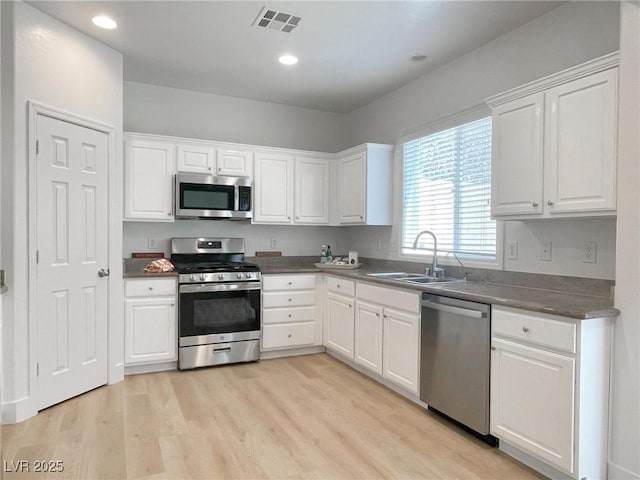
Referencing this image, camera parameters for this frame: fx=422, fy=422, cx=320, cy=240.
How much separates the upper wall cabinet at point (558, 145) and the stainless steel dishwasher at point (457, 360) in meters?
0.72

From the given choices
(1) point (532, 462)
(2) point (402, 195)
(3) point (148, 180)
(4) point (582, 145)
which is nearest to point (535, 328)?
(1) point (532, 462)

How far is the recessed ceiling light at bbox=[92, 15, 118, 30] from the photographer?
9.90ft

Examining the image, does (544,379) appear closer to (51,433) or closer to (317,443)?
(317,443)

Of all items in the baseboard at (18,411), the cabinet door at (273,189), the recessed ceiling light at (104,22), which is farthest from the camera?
the cabinet door at (273,189)

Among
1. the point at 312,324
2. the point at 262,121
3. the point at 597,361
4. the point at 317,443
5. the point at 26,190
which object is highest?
the point at 262,121

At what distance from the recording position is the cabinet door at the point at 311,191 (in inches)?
187

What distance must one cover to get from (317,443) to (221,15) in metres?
2.90

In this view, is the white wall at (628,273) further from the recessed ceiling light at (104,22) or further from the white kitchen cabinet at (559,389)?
the recessed ceiling light at (104,22)

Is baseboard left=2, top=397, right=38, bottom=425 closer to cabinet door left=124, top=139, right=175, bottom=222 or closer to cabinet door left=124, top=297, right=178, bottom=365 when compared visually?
cabinet door left=124, top=297, right=178, bottom=365

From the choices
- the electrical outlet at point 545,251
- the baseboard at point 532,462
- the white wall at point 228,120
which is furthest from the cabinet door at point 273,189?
the baseboard at point 532,462

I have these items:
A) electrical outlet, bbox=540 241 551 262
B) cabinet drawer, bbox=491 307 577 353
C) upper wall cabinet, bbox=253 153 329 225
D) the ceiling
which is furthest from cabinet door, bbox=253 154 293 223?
cabinet drawer, bbox=491 307 577 353

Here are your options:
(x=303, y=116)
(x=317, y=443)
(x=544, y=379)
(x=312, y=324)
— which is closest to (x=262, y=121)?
(x=303, y=116)

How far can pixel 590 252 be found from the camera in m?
2.58

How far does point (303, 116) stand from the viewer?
5.19m
